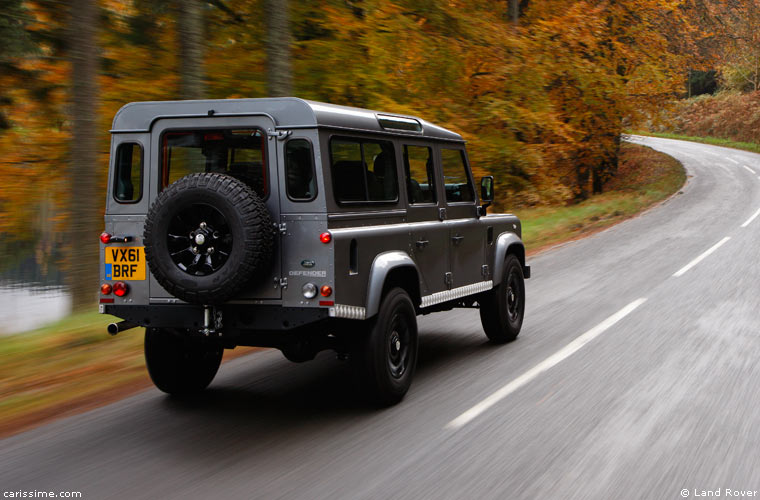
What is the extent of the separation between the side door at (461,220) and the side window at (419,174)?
218 mm

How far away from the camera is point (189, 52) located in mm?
10609

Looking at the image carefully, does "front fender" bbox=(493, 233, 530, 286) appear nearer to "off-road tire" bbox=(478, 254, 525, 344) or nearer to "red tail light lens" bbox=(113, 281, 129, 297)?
"off-road tire" bbox=(478, 254, 525, 344)

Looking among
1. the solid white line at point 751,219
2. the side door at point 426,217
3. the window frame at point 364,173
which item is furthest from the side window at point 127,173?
the solid white line at point 751,219

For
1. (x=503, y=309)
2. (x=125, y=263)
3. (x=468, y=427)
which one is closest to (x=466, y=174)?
(x=503, y=309)

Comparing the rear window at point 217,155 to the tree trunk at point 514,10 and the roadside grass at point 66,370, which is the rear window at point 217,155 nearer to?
the roadside grass at point 66,370

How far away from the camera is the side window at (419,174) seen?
6707mm

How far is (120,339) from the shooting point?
26.5 ft

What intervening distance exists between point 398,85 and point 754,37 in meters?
28.7

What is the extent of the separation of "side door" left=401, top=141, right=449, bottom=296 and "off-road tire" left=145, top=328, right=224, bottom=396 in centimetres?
186

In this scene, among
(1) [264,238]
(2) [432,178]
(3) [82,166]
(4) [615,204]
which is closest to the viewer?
(1) [264,238]

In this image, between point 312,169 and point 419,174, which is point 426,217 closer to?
point 419,174

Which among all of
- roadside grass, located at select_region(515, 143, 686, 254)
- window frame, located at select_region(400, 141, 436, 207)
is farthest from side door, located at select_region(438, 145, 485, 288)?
roadside grass, located at select_region(515, 143, 686, 254)

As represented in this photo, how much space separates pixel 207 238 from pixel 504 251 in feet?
12.5

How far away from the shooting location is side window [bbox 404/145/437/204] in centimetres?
671
